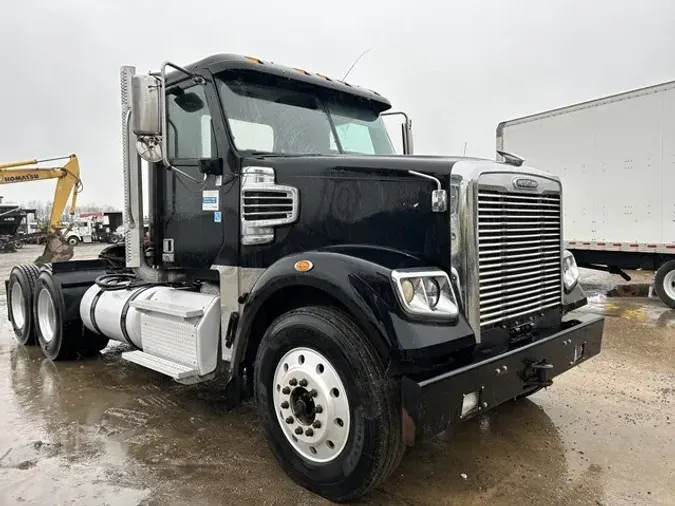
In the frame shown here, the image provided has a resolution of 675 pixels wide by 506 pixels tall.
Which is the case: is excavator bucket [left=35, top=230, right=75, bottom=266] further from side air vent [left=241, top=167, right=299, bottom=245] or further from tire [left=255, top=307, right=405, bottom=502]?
tire [left=255, top=307, right=405, bottom=502]

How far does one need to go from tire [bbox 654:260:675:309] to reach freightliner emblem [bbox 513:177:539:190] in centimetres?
775

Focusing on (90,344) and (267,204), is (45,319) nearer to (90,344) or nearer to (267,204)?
(90,344)

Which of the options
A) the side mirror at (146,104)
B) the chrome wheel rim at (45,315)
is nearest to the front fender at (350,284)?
the side mirror at (146,104)

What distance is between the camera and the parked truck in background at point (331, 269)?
111 inches

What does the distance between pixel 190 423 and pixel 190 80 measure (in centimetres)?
269

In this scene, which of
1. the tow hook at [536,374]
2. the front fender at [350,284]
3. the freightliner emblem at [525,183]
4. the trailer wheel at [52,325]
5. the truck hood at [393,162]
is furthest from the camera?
the trailer wheel at [52,325]

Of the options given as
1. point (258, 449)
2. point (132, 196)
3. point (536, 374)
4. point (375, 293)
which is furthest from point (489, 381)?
point (132, 196)

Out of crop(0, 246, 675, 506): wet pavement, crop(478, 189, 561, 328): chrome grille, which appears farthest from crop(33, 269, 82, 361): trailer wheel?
crop(478, 189, 561, 328): chrome grille

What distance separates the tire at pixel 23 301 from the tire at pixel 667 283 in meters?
10.2

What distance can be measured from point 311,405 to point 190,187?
2.14m

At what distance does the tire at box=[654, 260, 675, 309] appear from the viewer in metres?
9.70

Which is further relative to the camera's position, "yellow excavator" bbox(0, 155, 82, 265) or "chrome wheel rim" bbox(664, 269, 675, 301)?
"yellow excavator" bbox(0, 155, 82, 265)

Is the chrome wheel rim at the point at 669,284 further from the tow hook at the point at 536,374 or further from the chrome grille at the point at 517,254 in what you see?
the tow hook at the point at 536,374

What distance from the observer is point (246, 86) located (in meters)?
4.06
